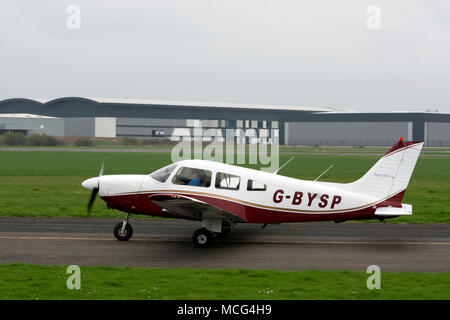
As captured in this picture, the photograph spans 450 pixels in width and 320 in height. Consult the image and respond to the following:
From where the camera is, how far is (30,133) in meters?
113

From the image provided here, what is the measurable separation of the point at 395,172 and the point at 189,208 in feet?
18.2

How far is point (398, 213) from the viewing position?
50.5 ft

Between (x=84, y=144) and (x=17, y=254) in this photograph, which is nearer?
(x=17, y=254)

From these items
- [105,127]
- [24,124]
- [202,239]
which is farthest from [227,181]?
[24,124]

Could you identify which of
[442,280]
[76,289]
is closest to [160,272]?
[76,289]

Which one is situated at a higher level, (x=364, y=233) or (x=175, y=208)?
(x=175, y=208)

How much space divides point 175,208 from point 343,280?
5314 mm

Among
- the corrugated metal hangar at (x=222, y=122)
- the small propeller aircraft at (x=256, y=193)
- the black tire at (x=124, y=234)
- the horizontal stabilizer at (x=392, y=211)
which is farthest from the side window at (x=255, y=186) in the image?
the corrugated metal hangar at (x=222, y=122)

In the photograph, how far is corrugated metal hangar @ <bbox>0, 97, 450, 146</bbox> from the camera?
112438 mm

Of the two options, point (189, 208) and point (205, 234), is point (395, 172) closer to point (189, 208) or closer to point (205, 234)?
point (205, 234)

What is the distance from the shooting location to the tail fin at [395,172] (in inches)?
626
